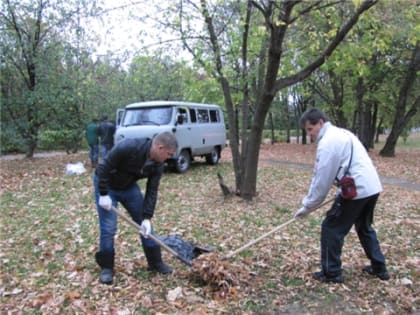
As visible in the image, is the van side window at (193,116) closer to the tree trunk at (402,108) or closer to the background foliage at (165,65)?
the background foliage at (165,65)

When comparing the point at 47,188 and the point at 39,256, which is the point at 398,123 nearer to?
the point at 47,188

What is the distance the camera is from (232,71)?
780cm

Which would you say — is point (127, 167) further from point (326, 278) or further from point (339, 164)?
point (326, 278)

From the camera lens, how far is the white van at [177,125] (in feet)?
37.0

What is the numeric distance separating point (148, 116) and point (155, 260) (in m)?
7.67

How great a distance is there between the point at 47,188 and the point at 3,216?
2.69 meters

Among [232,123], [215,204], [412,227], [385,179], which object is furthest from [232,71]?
[385,179]

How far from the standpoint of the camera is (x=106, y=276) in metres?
4.09

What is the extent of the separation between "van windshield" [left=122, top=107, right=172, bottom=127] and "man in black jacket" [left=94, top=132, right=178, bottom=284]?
23.9ft

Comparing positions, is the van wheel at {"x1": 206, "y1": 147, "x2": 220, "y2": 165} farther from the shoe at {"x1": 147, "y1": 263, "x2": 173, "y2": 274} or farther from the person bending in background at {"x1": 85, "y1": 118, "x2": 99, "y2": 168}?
the shoe at {"x1": 147, "y1": 263, "x2": 173, "y2": 274}

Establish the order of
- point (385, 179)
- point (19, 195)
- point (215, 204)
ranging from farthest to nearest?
point (385, 179), point (19, 195), point (215, 204)

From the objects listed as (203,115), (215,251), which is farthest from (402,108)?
(215,251)

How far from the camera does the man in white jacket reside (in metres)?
3.74

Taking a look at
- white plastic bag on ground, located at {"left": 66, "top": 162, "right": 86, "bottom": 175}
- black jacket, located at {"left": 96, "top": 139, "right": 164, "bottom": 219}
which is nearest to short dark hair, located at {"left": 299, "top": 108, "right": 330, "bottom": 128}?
black jacket, located at {"left": 96, "top": 139, "right": 164, "bottom": 219}
